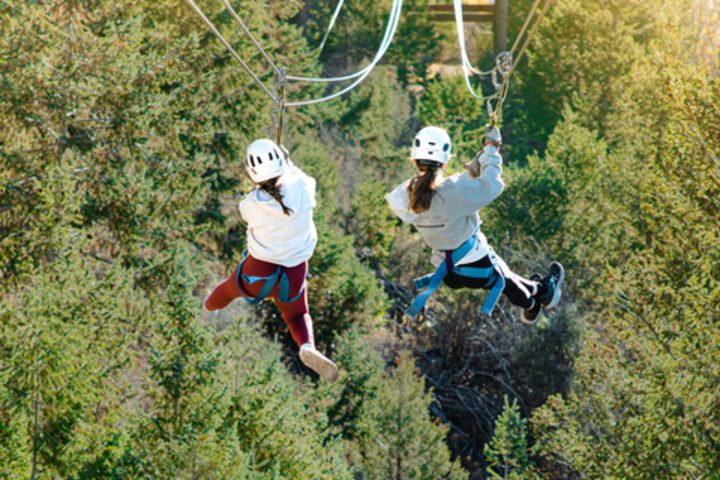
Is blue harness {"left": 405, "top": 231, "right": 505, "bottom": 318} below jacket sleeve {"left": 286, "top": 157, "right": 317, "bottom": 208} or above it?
below

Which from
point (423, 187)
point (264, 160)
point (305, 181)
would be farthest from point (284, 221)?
point (423, 187)

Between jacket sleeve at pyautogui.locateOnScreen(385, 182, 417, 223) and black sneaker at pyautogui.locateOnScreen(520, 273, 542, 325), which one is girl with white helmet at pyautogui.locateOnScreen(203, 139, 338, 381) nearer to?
jacket sleeve at pyautogui.locateOnScreen(385, 182, 417, 223)

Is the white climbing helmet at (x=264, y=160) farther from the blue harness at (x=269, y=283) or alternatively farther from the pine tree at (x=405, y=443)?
the pine tree at (x=405, y=443)

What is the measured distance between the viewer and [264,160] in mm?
5859

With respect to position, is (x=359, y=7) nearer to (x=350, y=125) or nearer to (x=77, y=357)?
(x=350, y=125)

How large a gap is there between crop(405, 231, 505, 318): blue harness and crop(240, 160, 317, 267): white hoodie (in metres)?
0.91

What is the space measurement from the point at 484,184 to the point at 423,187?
41 cm

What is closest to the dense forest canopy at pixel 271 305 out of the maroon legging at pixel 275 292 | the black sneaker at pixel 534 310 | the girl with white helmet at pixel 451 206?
the black sneaker at pixel 534 310

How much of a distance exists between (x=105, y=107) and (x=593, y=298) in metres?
14.3

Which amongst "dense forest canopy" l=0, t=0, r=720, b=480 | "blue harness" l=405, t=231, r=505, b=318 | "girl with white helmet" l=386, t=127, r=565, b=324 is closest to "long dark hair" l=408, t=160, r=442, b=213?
"girl with white helmet" l=386, t=127, r=565, b=324

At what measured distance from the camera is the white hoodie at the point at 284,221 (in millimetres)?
6086

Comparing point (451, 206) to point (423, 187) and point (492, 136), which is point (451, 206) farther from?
point (492, 136)

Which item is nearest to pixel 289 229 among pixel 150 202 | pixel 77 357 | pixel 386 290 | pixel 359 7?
pixel 77 357

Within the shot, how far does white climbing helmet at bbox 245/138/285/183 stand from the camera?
5.82 metres
